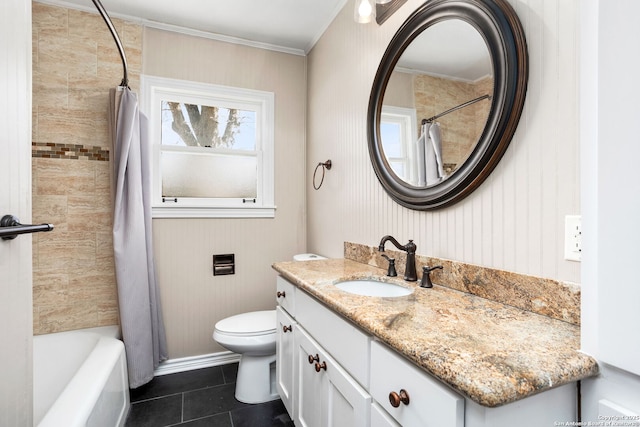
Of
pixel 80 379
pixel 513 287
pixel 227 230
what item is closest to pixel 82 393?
pixel 80 379

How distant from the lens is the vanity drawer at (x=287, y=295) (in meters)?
1.55

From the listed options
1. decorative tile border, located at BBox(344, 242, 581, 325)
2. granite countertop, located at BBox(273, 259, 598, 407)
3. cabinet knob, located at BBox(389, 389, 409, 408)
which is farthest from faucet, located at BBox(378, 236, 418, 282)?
cabinet knob, located at BBox(389, 389, 409, 408)

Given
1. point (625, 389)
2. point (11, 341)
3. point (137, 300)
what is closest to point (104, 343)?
point (137, 300)

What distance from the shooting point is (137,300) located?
6.81 ft

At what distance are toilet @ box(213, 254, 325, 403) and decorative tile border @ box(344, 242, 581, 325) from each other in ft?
3.50

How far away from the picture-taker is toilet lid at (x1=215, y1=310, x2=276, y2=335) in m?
1.90

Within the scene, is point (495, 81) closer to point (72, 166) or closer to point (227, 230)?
point (227, 230)

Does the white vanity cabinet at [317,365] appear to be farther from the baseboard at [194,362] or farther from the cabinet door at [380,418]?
the baseboard at [194,362]

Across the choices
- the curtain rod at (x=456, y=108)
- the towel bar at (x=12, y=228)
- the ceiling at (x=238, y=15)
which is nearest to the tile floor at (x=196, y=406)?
the towel bar at (x=12, y=228)

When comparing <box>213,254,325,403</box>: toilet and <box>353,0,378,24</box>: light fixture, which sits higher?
<box>353,0,378,24</box>: light fixture

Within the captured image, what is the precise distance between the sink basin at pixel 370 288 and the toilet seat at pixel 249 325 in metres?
0.74

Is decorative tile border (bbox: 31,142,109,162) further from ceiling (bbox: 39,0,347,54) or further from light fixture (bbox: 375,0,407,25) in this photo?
light fixture (bbox: 375,0,407,25)

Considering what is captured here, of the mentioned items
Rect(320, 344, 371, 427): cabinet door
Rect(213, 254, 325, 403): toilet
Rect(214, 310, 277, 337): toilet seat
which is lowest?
Rect(213, 254, 325, 403): toilet

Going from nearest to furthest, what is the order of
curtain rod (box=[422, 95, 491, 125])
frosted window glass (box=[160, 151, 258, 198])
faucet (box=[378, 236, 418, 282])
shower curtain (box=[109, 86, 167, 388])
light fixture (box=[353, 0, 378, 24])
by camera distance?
curtain rod (box=[422, 95, 491, 125])
faucet (box=[378, 236, 418, 282])
light fixture (box=[353, 0, 378, 24])
shower curtain (box=[109, 86, 167, 388])
frosted window glass (box=[160, 151, 258, 198])
